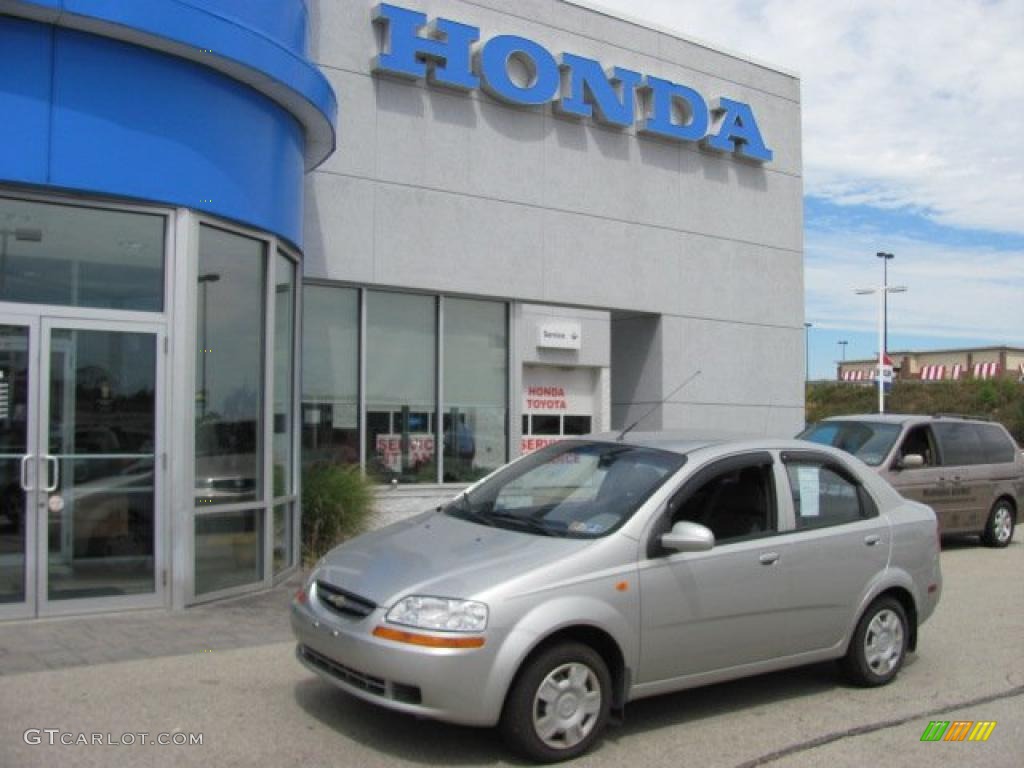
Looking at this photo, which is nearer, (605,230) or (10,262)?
(10,262)

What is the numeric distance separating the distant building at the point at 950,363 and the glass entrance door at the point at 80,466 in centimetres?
7316

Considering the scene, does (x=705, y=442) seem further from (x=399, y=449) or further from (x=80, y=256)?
(x=399, y=449)

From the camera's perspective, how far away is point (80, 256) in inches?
326

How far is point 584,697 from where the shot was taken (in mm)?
5293

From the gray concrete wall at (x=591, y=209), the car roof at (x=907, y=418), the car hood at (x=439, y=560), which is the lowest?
the car hood at (x=439, y=560)

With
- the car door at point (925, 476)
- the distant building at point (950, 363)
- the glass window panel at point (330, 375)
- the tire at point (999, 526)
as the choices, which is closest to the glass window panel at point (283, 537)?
the glass window panel at point (330, 375)

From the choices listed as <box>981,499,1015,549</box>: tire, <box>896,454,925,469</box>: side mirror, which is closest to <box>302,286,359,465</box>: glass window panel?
<box>896,454,925,469</box>: side mirror

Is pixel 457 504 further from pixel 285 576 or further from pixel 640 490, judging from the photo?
pixel 285 576

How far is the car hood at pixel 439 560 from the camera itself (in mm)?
5195

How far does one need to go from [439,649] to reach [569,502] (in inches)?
58.3

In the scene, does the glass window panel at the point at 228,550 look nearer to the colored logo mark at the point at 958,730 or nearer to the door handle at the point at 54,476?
the door handle at the point at 54,476

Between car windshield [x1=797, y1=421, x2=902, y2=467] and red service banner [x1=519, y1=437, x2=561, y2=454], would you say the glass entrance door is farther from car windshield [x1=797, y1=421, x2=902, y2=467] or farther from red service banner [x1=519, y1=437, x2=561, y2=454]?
car windshield [x1=797, y1=421, x2=902, y2=467]

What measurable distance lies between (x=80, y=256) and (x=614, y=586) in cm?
529

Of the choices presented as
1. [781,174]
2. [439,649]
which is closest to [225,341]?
[439,649]
